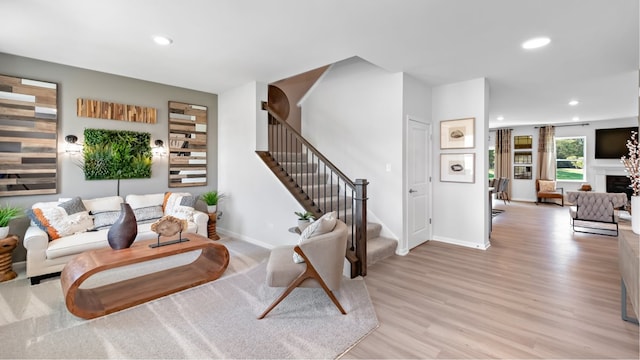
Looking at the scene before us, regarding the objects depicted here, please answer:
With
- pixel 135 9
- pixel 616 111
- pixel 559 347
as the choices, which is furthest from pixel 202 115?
pixel 616 111

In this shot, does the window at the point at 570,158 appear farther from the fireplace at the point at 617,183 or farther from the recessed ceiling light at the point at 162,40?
the recessed ceiling light at the point at 162,40

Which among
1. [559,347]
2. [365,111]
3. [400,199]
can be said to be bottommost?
[559,347]

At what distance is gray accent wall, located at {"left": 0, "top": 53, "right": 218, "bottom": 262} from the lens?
3.74 m

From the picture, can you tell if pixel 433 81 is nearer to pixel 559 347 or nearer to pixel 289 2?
pixel 289 2

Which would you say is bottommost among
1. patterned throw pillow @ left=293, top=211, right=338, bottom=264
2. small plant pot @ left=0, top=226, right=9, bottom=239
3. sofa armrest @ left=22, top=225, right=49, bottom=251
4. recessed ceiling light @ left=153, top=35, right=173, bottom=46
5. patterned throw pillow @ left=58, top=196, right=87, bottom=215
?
sofa armrest @ left=22, top=225, right=49, bottom=251

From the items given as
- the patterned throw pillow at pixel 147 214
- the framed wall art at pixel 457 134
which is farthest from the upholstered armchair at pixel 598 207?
the patterned throw pillow at pixel 147 214

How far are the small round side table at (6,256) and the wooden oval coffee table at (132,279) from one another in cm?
96

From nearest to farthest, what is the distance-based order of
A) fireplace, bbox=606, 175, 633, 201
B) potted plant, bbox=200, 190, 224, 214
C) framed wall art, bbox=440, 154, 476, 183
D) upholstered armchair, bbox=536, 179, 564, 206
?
framed wall art, bbox=440, 154, 476, 183 → potted plant, bbox=200, 190, 224, 214 → fireplace, bbox=606, 175, 633, 201 → upholstered armchair, bbox=536, 179, 564, 206

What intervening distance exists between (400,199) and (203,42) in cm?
319

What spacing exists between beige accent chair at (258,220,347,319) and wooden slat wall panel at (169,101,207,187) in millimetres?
3274

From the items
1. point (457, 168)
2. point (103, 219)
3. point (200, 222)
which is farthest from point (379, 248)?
point (103, 219)

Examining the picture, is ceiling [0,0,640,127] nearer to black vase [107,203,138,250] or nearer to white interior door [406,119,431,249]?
white interior door [406,119,431,249]

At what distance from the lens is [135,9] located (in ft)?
8.38

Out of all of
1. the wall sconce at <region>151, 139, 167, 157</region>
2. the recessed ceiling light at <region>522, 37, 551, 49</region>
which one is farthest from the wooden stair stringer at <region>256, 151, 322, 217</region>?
the recessed ceiling light at <region>522, 37, 551, 49</region>
